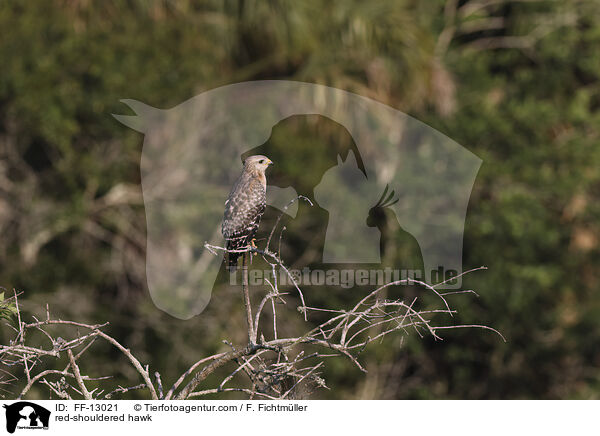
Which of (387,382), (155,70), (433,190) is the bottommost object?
(387,382)

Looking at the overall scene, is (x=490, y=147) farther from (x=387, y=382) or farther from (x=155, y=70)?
(x=155, y=70)

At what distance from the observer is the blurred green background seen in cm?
888

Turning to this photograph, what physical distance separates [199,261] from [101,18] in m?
2.92

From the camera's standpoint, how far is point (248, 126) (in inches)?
366

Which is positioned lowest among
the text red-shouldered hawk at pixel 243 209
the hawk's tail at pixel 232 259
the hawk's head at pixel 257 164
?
the hawk's tail at pixel 232 259

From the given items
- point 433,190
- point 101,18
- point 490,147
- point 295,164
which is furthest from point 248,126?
point 490,147

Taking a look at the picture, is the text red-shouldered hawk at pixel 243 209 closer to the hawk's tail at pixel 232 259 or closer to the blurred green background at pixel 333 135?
the hawk's tail at pixel 232 259

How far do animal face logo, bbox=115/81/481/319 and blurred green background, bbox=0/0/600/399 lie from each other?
0.26 meters

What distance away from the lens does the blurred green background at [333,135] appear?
29.1 feet

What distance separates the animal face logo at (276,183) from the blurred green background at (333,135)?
0.26 metres

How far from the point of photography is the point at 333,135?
1019 cm
